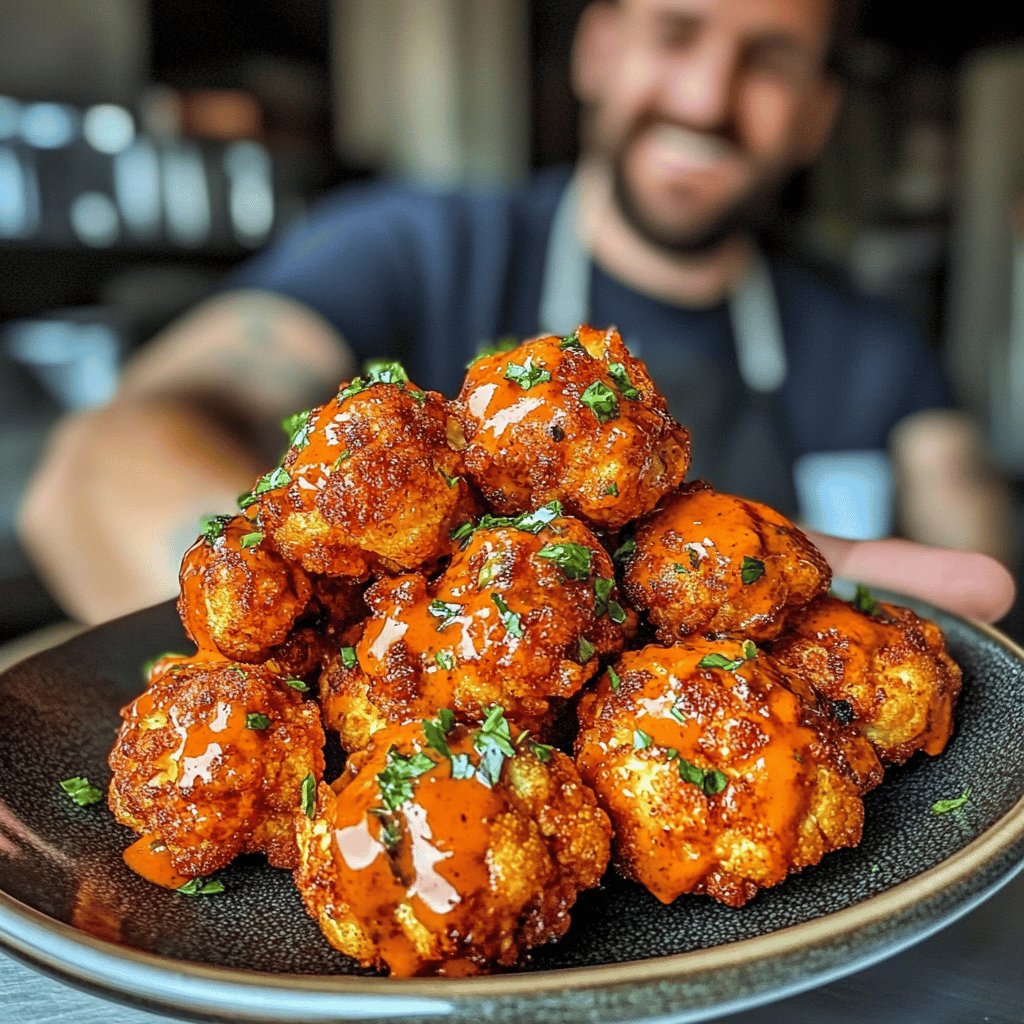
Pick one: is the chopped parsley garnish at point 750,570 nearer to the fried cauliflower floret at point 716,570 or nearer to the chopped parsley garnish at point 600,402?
the fried cauliflower floret at point 716,570

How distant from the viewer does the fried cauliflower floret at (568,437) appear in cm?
93

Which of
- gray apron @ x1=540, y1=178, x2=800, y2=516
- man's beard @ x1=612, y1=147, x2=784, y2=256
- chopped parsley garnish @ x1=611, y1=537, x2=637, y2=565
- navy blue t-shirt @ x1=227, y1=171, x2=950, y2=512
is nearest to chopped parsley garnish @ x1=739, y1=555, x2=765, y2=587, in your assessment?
chopped parsley garnish @ x1=611, y1=537, x2=637, y2=565

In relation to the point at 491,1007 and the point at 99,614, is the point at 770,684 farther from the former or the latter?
the point at 99,614

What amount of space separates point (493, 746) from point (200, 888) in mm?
300

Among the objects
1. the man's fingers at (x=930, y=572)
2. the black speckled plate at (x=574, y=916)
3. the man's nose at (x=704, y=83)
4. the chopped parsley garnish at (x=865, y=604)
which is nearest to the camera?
the black speckled plate at (x=574, y=916)

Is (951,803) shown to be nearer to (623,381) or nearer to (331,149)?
(623,381)

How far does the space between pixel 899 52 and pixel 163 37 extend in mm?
7304

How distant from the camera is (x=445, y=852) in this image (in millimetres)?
734

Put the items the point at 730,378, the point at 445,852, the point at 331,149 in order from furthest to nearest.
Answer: the point at 331,149, the point at 730,378, the point at 445,852

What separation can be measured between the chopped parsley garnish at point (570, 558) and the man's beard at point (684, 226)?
3.01 metres

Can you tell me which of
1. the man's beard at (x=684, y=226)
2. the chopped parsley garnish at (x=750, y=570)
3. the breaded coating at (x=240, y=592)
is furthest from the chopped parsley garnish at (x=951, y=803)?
the man's beard at (x=684, y=226)

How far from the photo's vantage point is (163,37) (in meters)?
7.95

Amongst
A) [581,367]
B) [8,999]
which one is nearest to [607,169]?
[581,367]

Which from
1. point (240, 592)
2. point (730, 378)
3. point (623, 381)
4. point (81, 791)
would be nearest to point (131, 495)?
point (81, 791)
